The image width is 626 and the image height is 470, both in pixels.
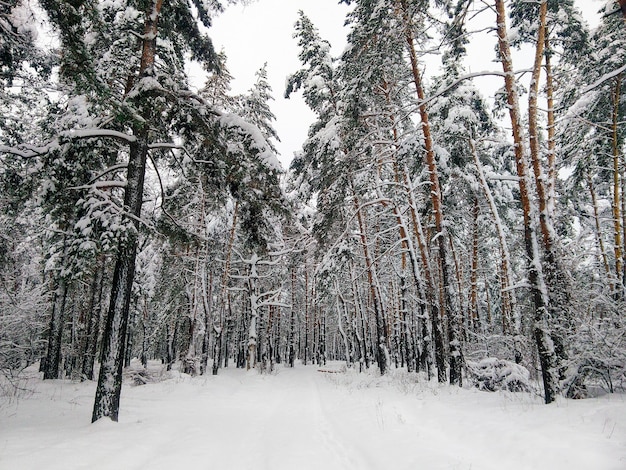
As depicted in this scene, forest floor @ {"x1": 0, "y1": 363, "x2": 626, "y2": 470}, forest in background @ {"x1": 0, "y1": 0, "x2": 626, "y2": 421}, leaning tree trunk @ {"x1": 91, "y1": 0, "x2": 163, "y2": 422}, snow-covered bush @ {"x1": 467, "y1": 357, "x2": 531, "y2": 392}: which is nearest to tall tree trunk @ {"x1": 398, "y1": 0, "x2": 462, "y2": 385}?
forest in background @ {"x1": 0, "y1": 0, "x2": 626, "y2": 421}

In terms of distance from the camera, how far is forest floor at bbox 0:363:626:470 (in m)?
4.19

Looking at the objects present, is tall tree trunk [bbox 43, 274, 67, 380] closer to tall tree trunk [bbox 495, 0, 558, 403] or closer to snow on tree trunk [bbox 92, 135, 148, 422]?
snow on tree trunk [bbox 92, 135, 148, 422]

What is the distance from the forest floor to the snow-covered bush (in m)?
1.26

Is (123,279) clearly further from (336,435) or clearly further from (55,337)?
(55,337)

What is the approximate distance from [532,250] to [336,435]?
18.3 ft

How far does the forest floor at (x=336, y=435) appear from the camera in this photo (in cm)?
419

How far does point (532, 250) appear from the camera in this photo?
7.30 m

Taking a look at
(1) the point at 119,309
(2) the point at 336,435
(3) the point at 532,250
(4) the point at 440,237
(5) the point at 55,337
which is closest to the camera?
(2) the point at 336,435

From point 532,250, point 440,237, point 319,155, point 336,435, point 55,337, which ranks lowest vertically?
point 336,435

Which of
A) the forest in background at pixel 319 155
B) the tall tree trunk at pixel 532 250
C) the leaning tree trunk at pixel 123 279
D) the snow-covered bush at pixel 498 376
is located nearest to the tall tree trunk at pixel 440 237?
the forest in background at pixel 319 155

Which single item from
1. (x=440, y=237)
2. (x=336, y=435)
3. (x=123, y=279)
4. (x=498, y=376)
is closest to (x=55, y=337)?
(x=123, y=279)

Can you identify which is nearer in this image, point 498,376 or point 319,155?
point 498,376

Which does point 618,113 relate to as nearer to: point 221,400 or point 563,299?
point 563,299

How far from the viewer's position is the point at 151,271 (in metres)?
22.1
